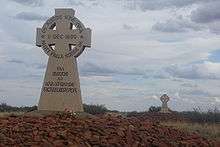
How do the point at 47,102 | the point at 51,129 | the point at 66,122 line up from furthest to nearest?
the point at 47,102 < the point at 66,122 < the point at 51,129

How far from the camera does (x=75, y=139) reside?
11164mm

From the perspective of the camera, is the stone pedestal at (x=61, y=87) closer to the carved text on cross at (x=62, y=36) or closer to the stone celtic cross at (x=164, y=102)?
the carved text on cross at (x=62, y=36)

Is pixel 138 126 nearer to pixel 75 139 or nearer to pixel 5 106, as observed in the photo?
pixel 75 139

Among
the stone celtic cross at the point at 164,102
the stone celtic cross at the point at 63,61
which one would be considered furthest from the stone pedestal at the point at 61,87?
the stone celtic cross at the point at 164,102

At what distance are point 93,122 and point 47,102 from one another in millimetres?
6307

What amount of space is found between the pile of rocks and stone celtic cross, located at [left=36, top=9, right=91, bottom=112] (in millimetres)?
4794

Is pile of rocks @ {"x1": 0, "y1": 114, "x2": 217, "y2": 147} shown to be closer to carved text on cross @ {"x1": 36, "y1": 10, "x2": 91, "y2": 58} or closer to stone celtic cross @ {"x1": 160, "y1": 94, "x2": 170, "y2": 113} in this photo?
carved text on cross @ {"x1": 36, "y1": 10, "x2": 91, "y2": 58}

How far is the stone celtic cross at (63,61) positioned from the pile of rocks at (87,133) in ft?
15.7

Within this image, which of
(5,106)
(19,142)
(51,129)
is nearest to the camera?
(19,142)

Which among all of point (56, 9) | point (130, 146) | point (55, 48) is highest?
point (56, 9)

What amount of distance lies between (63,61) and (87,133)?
764 cm

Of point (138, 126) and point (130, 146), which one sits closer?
point (130, 146)

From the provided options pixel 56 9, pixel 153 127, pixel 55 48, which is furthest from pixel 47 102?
pixel 153 127

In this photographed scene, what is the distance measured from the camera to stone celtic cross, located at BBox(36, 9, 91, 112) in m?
18.9
